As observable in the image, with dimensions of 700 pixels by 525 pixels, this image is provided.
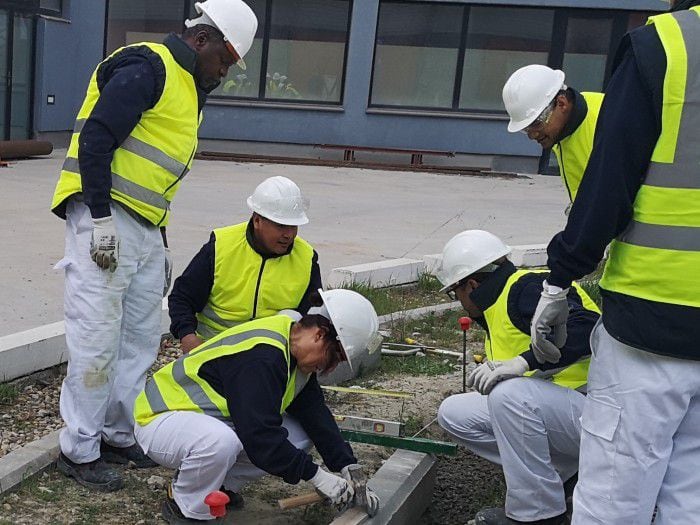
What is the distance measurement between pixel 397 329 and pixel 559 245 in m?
3.51

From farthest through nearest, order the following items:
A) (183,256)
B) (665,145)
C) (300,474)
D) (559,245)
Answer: (183,256) → (300,474) → (559,245) → (665,145)

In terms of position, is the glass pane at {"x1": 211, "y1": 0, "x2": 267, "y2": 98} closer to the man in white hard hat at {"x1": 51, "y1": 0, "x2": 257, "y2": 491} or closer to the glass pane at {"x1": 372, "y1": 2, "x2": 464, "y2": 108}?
the glass pane at {"x1": 372, "y1": 2, "x2": 464, "y2": 108}

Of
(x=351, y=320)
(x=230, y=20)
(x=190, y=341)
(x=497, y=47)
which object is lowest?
(x=190, y=341)

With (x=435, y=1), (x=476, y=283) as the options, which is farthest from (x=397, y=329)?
(x=435, y=1)

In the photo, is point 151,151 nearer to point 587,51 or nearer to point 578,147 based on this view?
point 578,147

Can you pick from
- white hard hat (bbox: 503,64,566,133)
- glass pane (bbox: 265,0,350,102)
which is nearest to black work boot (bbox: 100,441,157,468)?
white hard hat (bbox: 503,64,566,133)

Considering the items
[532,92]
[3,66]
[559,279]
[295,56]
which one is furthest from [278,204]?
[295,56]

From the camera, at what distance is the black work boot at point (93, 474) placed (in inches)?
142

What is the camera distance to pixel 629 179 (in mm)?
2436

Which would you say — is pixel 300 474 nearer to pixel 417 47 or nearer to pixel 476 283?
pixel 476 283

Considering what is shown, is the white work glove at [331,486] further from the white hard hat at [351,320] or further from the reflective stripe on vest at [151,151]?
the reflective stripe on vest at [151,151]

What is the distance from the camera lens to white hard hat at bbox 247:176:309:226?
3.88 metres

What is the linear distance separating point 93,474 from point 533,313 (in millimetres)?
1874

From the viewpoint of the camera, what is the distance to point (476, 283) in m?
3.71
